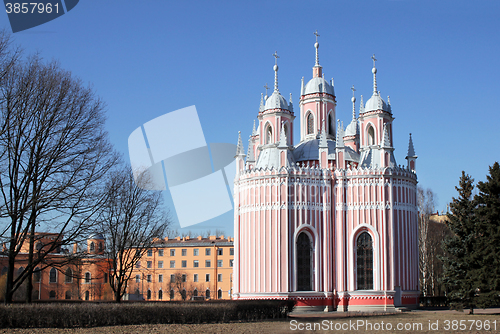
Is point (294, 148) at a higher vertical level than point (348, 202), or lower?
higher

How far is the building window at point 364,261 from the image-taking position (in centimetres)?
3603

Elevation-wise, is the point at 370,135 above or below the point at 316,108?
below

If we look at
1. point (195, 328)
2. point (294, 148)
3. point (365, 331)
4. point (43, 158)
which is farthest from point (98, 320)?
point (294, 148)

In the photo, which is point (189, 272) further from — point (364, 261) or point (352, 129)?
point (364, 261)

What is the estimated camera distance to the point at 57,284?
80.9 m

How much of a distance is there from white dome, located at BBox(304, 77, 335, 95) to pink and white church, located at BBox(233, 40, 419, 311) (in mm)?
5646

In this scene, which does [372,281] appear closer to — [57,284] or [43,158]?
[43,158]

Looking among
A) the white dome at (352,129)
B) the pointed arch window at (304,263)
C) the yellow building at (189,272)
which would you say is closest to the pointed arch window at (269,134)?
the pointed arch window at (304,263)

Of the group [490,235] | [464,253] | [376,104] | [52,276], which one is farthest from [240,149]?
[52,276]

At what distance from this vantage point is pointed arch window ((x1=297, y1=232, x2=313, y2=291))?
1417 inches

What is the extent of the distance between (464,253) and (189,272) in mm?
59966

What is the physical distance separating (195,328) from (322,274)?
17.0 metres

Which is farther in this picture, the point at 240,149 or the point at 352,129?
the point at 352,129

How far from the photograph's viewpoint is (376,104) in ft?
136
